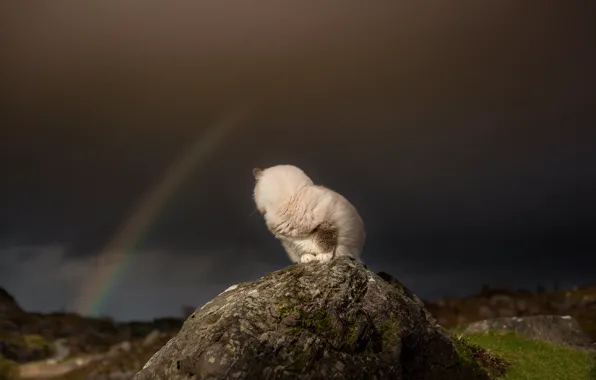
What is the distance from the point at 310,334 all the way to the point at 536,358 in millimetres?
13978

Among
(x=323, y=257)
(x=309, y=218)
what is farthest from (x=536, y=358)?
(x=309, y=218)

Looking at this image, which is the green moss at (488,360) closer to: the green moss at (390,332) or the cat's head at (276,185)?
the green moss at (390,332)

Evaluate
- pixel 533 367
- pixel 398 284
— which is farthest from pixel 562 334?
pixel 398 284

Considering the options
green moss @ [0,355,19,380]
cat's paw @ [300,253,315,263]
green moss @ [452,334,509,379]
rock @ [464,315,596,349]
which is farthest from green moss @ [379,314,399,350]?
green moss @ [0,355,19,380]

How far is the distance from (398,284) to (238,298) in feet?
13.4

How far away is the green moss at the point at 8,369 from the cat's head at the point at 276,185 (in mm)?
20479

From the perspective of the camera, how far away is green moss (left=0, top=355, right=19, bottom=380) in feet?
88.3

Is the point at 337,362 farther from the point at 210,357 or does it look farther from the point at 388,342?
the point at 210,357

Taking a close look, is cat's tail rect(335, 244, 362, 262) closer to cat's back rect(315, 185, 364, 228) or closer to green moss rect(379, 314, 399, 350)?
cat's back rect(315, 185, 364, 228)

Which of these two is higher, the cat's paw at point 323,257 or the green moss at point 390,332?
the cat's paw at point 323,257

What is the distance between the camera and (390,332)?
10.1m

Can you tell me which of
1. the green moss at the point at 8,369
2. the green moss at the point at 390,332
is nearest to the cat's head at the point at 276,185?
the green moss at the point at 390,332

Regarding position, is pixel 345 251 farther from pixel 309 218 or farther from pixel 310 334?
pixel 310 334

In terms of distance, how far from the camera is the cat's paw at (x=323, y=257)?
10.8m
